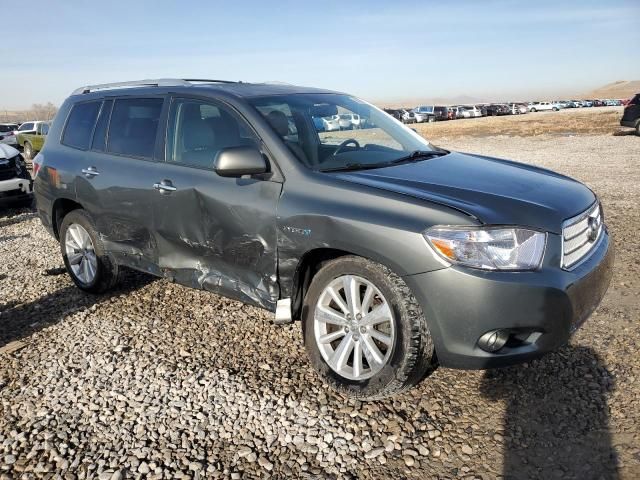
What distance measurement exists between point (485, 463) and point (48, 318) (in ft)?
12.6

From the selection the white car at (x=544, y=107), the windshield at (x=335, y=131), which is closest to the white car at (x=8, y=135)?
the windshield at (x=335, y=131)

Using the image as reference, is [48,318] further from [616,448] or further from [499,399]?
[616,448]

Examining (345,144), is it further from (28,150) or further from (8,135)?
(8,135)

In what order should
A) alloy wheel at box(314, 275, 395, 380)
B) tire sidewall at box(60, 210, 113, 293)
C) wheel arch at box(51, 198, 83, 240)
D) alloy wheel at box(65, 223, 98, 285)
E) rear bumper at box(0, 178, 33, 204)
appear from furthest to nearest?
rear bumper at box(0, 178, 33, 204)
wheel arch at box(51, 198, 83, 240)
alloy wheel at box(65, 223, 98, 285)
tire sidewall at box(60, 210, 113, 293)
alloy wheel at box(314, 275, 395, 380)

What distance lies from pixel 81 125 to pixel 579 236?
4.40 metres

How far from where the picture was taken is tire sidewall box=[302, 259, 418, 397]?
2893 mm

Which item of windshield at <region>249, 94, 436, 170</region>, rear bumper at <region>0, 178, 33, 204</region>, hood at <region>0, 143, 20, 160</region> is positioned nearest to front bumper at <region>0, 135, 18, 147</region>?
hood at <region>0, 143, 20, 160</region>

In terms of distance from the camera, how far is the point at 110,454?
9.09 feet

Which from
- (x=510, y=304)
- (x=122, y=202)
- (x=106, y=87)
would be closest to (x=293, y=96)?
(x=122, y=202)

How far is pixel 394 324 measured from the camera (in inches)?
115

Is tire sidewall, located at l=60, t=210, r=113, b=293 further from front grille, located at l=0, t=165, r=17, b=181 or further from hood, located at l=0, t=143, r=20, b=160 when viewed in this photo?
hood, located at l=0, t=143, r=20, b=160

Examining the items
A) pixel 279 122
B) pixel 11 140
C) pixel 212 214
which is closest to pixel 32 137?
pixel 11 140

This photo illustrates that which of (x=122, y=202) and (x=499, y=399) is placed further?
(x=122, y=202)

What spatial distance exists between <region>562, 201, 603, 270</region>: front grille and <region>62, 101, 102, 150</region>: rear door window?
411 cm
